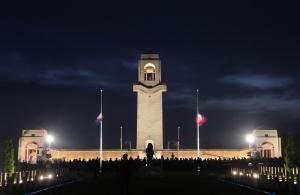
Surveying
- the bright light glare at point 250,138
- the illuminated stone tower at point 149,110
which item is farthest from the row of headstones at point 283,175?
the illuminated stone tower at point 149,110

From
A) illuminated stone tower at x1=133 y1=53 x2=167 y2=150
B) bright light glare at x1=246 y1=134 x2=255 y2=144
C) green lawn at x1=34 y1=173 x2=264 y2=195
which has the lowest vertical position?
green lawn at x1=34 y1=173 x2=264 y2=195

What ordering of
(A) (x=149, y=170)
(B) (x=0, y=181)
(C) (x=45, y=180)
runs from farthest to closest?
(A) (x=149, y=170)
(C) (x=45, y=180)
(B) (x=0, y=181)

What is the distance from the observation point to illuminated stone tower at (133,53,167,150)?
75.2 m

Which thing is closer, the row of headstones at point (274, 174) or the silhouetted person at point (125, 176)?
the silhouetted person at point (125, 176)

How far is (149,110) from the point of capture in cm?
7625

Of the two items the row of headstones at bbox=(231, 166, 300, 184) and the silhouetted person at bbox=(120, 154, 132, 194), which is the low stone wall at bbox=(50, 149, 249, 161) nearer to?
the row of headstones at bbox=(231, 166, 300, 184)

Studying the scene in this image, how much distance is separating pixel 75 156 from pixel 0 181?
2021 inches

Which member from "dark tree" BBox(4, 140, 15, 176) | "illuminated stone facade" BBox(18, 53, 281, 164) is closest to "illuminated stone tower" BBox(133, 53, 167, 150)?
"illuminated stone facade" BBox(18, 53, 281, 164)

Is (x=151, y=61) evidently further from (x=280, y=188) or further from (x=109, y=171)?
(x=280, y=188)

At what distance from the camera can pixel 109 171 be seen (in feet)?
164

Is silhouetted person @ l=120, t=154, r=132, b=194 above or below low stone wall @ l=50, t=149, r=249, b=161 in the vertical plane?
below

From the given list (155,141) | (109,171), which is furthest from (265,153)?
(109,171)

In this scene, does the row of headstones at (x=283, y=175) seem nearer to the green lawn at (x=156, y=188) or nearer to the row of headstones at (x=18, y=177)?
the green lawn at (x=156, y=188)

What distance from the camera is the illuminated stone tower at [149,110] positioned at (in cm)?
7525
